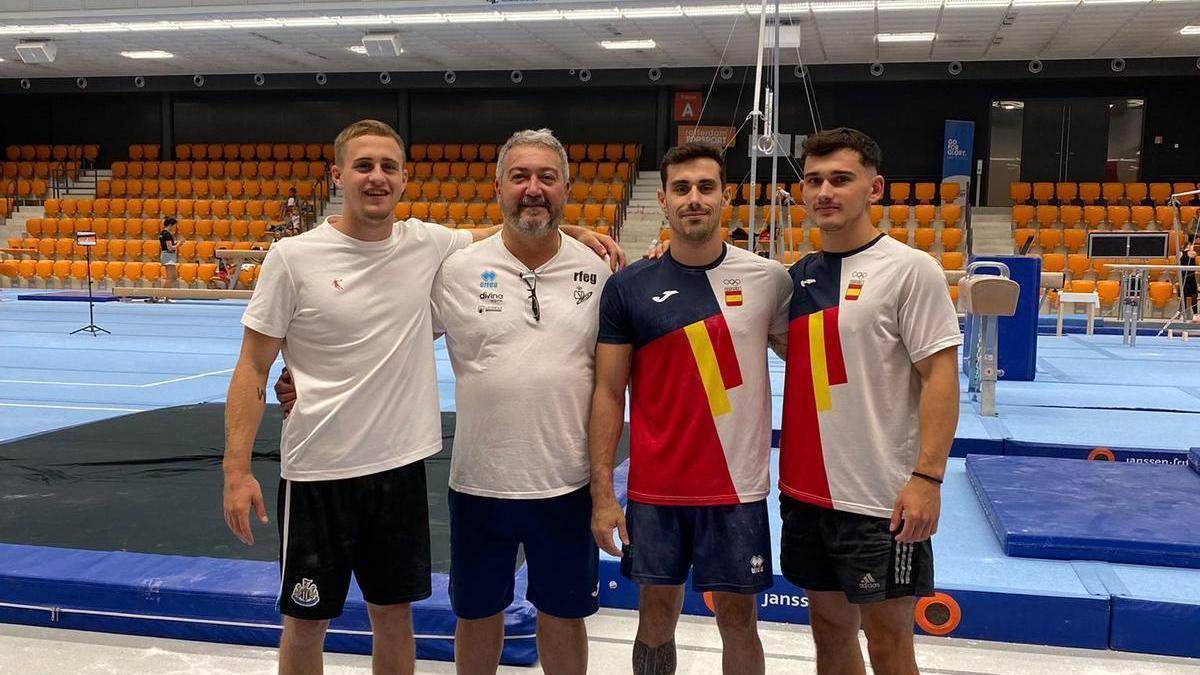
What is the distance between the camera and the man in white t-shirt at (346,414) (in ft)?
8.37

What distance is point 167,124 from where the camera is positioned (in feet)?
80.8

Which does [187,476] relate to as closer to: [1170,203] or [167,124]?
[1170,203]

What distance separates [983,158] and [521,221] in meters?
20.3

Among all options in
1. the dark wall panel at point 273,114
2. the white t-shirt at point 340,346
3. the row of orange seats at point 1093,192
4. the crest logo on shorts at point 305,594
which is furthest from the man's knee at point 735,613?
the dark wall panel at point 273,114

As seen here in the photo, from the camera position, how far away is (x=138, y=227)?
2148cm

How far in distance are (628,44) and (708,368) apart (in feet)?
55.8

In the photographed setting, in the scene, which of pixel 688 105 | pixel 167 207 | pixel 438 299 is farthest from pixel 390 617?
pixel 167 207

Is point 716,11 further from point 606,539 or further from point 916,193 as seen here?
point 606,539

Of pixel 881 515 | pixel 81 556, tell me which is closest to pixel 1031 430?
pixel 881 515

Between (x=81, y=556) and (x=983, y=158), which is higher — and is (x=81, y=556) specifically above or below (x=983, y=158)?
below

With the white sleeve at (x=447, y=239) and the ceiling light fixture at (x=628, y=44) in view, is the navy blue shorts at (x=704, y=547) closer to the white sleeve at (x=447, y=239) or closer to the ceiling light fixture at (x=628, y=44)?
the white sleeve at (x=447, y=239)

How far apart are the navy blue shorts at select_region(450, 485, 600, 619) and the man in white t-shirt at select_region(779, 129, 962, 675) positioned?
1.88ft

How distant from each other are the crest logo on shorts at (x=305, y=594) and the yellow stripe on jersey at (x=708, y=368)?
1.15 meters

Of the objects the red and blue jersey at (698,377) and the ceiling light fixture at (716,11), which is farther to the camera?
the ceiling light fixture at (716,11)
